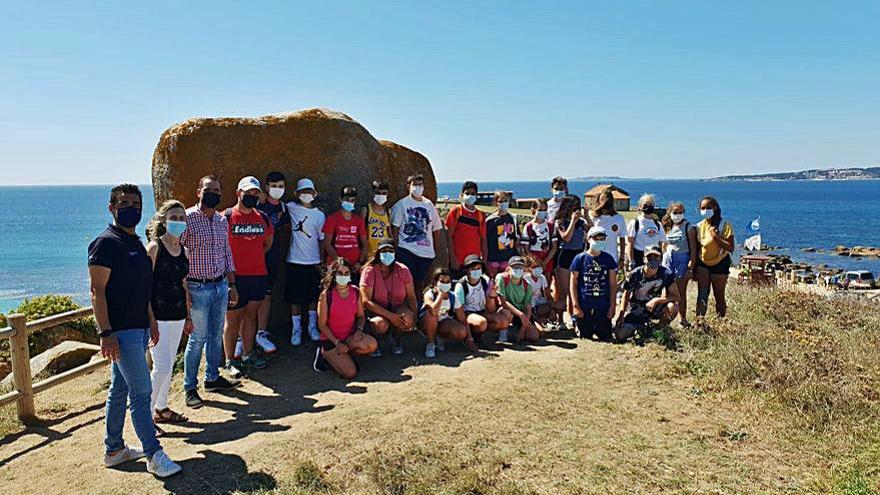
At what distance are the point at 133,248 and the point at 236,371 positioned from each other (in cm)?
302

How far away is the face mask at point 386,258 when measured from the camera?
762 cm

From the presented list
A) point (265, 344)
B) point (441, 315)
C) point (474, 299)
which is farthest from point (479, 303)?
point (265, 344)

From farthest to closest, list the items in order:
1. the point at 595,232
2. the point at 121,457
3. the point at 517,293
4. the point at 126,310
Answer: the point at 517,293 < the point at 595,232 < the point at 121,457 < the point at 126,310

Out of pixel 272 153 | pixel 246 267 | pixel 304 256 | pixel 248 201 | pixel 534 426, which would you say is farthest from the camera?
pixel 272 153

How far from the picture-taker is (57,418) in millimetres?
7070

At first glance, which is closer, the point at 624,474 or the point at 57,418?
the point at 624,474

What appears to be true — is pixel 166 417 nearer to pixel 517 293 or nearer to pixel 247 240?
pixel 247 240

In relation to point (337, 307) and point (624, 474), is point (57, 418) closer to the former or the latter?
point (337, 307)

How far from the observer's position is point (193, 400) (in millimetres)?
6445

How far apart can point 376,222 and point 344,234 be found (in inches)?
25.2

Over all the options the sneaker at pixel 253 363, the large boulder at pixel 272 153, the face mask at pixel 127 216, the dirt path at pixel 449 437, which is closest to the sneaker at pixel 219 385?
the dirt path at pixel 449 437

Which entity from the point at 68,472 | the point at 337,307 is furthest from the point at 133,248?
the point at 337,307

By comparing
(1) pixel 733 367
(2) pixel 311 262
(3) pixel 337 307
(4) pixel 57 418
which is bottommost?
(4) pixel 57 418

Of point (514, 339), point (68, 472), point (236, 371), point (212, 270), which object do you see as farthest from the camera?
point (514, 339)
